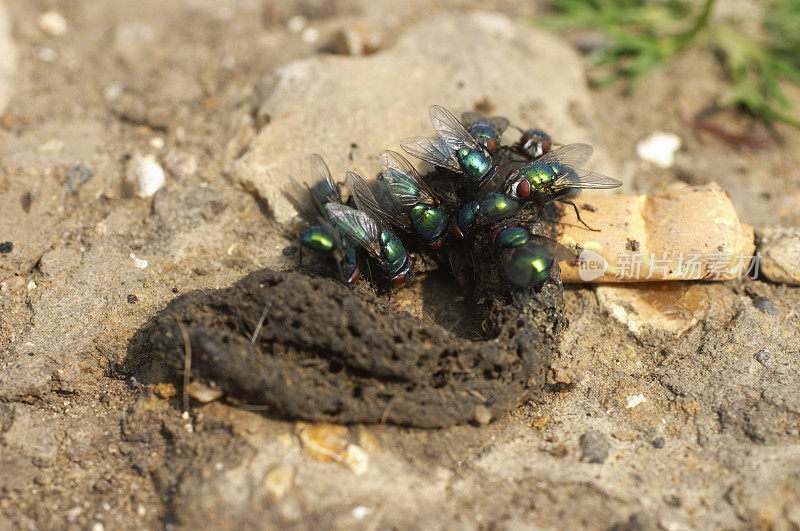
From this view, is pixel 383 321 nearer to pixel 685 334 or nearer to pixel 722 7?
pixel 685 334

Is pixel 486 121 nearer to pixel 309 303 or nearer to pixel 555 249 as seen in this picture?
pixel 555 249

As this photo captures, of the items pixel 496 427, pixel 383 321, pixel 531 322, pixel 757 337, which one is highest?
pixel 383 321

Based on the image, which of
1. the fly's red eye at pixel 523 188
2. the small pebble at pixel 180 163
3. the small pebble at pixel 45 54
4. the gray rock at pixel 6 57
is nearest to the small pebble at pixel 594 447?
the fly's red eye at pixel 523 188

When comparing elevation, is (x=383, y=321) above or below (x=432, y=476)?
above

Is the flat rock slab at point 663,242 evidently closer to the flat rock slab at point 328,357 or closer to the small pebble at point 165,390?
the flat rock slab at point 328,357

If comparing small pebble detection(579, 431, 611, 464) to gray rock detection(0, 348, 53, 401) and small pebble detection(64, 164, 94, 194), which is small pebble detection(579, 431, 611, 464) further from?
small pebble detection(64, 164, 94, 194)

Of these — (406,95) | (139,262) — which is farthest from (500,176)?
(139,262)

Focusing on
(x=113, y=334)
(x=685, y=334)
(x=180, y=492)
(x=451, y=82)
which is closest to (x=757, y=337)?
(x=685, y=334)

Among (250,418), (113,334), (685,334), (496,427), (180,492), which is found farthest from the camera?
(685,334)
